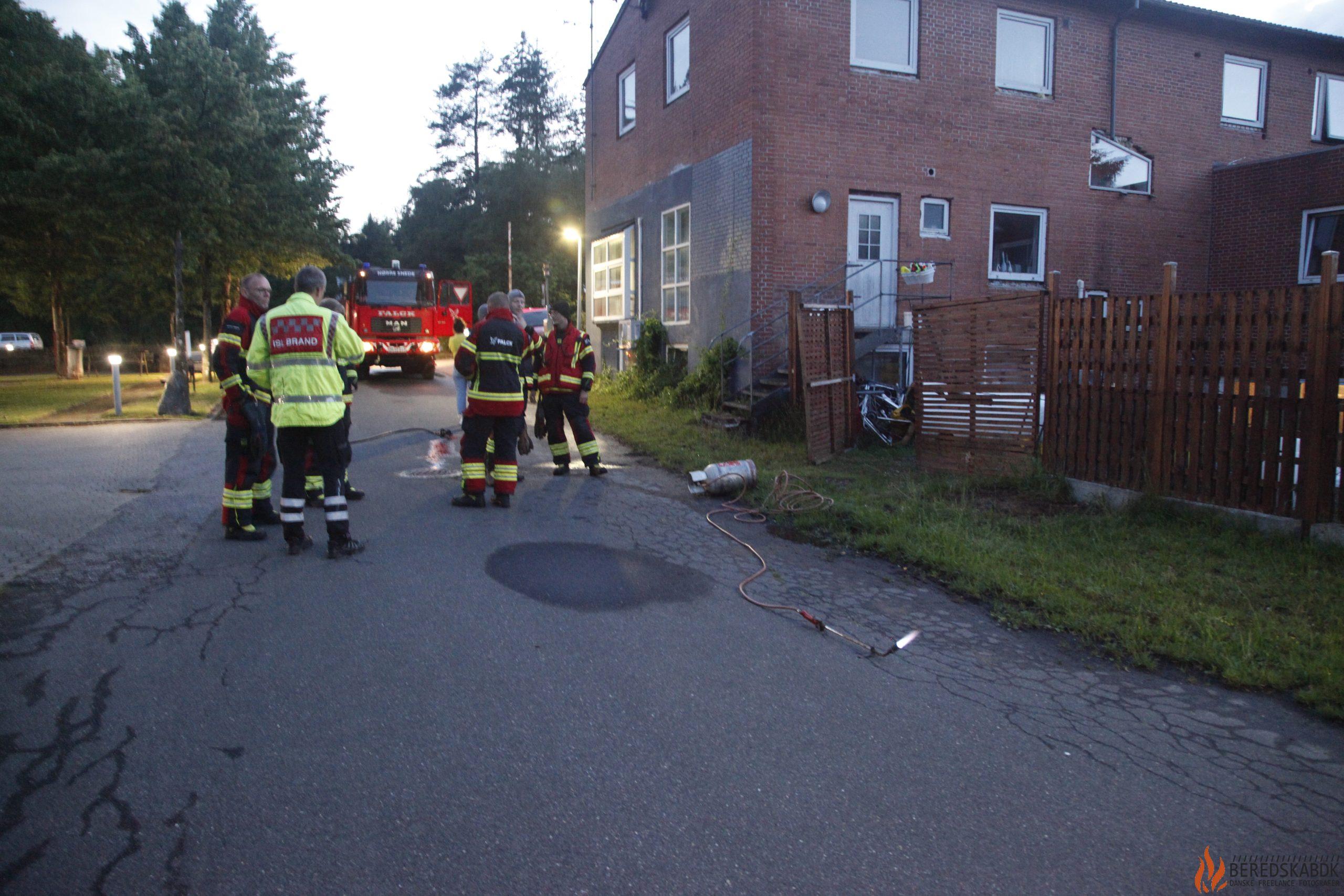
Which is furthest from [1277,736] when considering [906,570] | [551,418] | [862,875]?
[551,418]

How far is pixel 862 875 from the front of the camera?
275 cm

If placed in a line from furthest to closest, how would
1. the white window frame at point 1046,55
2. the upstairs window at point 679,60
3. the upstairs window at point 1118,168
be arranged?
the upstairs window at point 679,60
the upstairs window at point 1118,168
the white window frame at point 1046,55

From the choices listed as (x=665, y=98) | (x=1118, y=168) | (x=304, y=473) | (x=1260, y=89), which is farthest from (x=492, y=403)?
(x=1260, y=89)

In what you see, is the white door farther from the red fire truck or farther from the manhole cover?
the red fire truck

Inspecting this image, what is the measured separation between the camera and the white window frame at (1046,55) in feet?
51.4

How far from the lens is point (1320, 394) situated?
6.22 meters

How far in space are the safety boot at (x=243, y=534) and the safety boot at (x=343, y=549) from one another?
0.74 m

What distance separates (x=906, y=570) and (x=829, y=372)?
5.20m

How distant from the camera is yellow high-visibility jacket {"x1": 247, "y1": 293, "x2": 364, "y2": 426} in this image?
19.8 ft

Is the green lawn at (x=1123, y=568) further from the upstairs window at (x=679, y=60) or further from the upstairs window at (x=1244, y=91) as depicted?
the upstairs window at (x=1244, y=91)

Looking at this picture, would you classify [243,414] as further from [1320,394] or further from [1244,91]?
[1244,91]

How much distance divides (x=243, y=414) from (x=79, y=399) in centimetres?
1740

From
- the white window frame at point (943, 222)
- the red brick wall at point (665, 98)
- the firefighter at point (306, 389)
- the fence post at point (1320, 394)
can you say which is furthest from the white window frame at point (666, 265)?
the fence post at point (1320, 394)

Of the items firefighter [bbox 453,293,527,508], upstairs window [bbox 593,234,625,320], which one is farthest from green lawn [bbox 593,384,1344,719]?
upstairs window [bbox 593,234,625,320]
